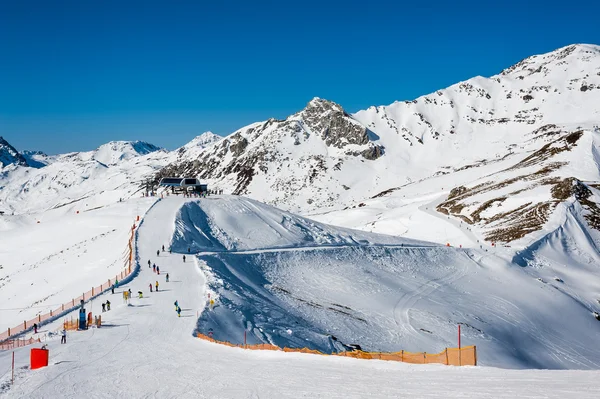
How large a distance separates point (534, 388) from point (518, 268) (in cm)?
6229

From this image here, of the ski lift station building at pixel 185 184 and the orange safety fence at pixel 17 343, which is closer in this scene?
the orange safety fence at pixel 17 343

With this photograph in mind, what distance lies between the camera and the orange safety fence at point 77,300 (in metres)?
31.5

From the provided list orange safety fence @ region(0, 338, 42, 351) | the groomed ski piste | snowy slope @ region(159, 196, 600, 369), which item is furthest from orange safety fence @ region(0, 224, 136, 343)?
snowy slope @ region(159, 196, 600, 369)

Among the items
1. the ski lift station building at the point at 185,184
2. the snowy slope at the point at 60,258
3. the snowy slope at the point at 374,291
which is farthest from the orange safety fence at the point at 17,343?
the ski lift station building at the point at 185,184

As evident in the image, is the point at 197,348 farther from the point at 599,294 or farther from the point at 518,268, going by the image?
the point at 599,294

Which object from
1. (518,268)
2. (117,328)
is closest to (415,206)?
(518,268)

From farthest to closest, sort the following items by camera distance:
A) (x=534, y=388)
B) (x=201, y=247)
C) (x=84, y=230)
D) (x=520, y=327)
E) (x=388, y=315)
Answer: (x=84, y=230) → (x=201, y=247) → (x=520, y=327) → (x=388, y=315) → (x=534, y=388)

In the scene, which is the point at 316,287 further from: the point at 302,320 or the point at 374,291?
the point at 302,320

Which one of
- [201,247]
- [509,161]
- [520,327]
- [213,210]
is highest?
[509,161]

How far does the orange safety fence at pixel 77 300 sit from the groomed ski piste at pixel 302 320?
1.33 m

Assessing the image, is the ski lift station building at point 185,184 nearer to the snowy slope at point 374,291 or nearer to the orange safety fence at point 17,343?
the snowy slope at point 374,291

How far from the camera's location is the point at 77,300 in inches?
1531

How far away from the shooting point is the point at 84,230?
244ft

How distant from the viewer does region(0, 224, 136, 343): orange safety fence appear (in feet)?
103
